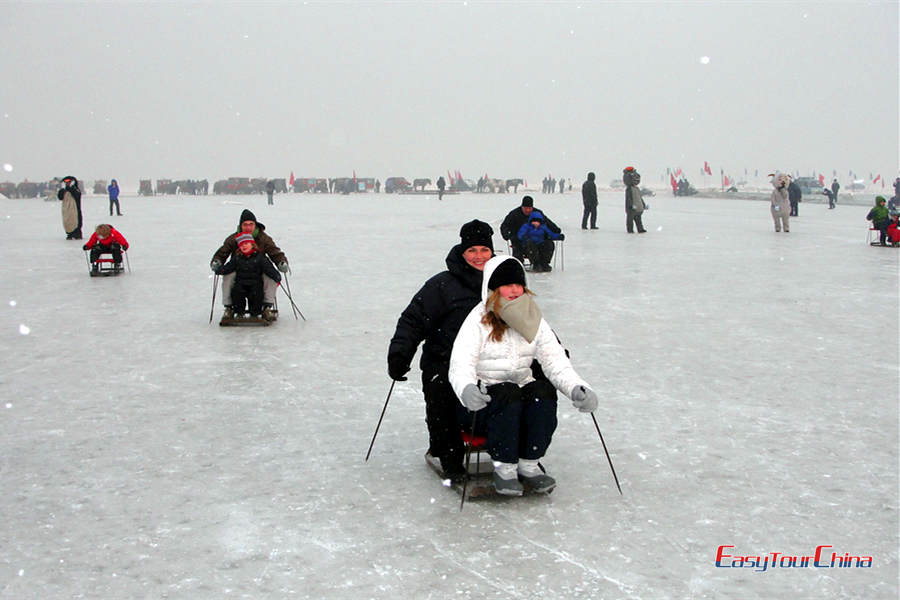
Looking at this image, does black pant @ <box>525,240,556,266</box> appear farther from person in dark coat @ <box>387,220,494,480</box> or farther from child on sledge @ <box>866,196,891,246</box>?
person in dark coat @ <box>387,220,494,480</box>

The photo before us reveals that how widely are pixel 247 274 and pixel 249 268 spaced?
3.0 inches

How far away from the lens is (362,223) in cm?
3078

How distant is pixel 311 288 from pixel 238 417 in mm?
6889

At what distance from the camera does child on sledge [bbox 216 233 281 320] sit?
31.9 feet

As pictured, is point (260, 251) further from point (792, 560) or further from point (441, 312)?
point (792, 560)

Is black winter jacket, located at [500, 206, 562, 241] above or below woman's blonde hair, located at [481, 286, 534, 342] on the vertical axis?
above

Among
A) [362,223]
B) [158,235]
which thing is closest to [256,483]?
[158,235]

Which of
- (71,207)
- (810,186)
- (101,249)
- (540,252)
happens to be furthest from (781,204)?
(810,186)

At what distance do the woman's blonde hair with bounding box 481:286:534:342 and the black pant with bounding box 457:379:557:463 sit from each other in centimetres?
25

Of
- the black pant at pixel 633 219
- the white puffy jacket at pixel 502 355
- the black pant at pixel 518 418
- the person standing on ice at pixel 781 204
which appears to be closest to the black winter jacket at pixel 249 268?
the white puffy jacket at pixel 502 355

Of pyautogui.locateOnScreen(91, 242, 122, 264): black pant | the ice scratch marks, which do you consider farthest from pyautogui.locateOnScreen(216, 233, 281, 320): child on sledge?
the ice scratch marks

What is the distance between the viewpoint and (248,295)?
32.1 feet

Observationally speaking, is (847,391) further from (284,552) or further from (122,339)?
(122,339)

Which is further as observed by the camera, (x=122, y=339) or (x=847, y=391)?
(x=122, y=339)
